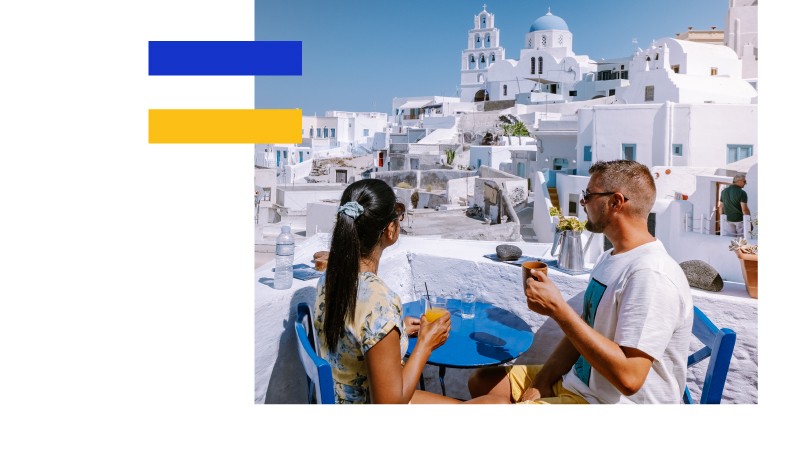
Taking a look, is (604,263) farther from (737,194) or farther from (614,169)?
(737,194)

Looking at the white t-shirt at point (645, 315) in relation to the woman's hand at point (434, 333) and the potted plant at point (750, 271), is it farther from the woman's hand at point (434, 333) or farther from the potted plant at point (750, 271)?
the potted plant at point (750, 271)

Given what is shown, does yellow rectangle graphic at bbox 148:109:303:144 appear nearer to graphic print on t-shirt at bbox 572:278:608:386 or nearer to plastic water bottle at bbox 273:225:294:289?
plastic water bottle at bbox 273:225:294:289

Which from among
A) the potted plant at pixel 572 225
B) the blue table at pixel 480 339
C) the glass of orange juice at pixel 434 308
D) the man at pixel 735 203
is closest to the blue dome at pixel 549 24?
the man at pixel 735 203

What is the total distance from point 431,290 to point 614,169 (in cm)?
129

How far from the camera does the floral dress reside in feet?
5.19

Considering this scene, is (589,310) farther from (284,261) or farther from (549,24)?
(549,24)

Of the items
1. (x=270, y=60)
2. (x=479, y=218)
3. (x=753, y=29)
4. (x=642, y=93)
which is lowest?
(x=479, y=218)

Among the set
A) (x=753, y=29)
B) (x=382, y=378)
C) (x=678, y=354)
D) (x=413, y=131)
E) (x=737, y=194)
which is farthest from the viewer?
(x=413, y=131)

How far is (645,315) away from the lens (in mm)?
1609

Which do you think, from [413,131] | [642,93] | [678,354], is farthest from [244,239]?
[413,131]

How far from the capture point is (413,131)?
102 feet

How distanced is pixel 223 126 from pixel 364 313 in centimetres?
87

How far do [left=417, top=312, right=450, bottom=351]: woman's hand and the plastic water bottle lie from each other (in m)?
0.61

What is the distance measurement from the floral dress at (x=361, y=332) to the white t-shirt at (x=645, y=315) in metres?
0.62
